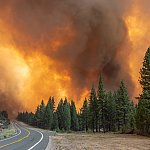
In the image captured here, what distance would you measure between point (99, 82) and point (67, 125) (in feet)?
166

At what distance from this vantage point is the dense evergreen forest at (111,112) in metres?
60.9

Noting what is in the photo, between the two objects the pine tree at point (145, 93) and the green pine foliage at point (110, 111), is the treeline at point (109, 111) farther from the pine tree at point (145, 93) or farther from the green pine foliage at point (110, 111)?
the pine tree at point (145, 93)

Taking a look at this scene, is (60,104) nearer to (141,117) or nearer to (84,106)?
(84,106)

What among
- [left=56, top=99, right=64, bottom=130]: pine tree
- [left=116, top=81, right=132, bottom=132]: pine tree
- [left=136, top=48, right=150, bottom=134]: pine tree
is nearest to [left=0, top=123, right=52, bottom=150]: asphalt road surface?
[left=136, top=48, right=150, bottom=134]: pine tree

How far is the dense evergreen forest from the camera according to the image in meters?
60.9

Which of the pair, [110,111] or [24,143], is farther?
[110,111]

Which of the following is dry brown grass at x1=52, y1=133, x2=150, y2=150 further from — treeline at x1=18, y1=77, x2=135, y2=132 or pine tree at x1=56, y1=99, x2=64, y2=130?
pine tree at x1=56, y1=99, x2=64, y2=130

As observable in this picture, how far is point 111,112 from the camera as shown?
104 metres

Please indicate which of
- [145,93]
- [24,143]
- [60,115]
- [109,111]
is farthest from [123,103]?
[60,115]

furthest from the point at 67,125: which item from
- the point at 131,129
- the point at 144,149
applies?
the point at 144,149

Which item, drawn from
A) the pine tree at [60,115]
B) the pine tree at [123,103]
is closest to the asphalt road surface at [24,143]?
the pine tree at [123,103]

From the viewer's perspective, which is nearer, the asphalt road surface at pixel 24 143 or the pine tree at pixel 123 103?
the asphalt road surface at pixel 24 143

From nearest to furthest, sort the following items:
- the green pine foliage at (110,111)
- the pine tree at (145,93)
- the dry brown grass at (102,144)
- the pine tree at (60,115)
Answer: the dry brown grass at (102,144) → the pine tree at (145,93) → the green pine foliage at (110,111) → the pine tree at (60,115)

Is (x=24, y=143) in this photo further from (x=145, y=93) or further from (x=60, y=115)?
(x=60, y=115)
